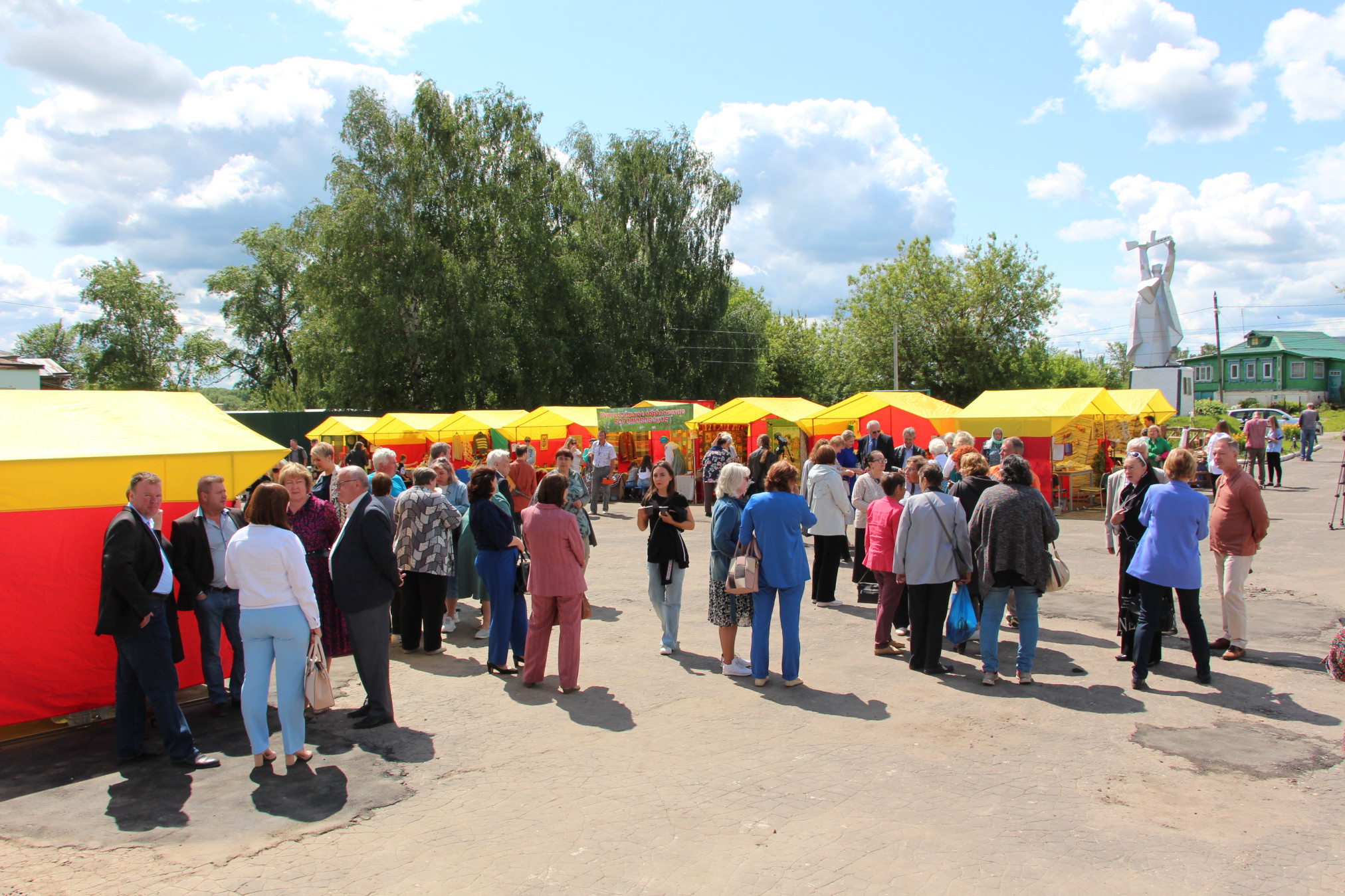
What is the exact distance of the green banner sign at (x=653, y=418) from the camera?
20328 millimetres

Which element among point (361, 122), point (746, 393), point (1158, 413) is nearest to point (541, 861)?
point (1158, 413)

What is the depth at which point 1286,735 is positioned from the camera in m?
4.79

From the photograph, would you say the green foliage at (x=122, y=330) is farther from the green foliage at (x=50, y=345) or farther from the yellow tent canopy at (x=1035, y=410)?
the yellow tent canopy at (x=1035, y=410)

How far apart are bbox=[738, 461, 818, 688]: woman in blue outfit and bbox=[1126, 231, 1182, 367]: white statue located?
122 feet

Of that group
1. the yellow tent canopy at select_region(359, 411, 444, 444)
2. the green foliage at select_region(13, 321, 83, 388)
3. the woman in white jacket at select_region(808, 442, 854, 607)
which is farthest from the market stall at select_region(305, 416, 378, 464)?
the green foliage at select_region(13, 321, 83, 388)

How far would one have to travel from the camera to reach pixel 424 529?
6.78m

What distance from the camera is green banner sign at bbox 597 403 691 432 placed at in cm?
2033

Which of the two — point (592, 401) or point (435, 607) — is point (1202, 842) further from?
point (592, 401)

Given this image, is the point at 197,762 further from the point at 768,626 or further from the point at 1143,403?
the point at 1143,403

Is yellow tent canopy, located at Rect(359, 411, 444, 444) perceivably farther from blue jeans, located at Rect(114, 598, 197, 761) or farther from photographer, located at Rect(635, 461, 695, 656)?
blue jeans, located at Rect(114, 598, 197, 761)

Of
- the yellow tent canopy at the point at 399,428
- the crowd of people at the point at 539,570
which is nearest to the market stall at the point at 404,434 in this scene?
the yellow tent canopy at the point at 399,428

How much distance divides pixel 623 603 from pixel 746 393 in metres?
31.1

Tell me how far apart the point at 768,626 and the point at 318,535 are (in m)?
3.28

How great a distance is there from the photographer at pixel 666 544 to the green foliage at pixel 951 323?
4127 cm
